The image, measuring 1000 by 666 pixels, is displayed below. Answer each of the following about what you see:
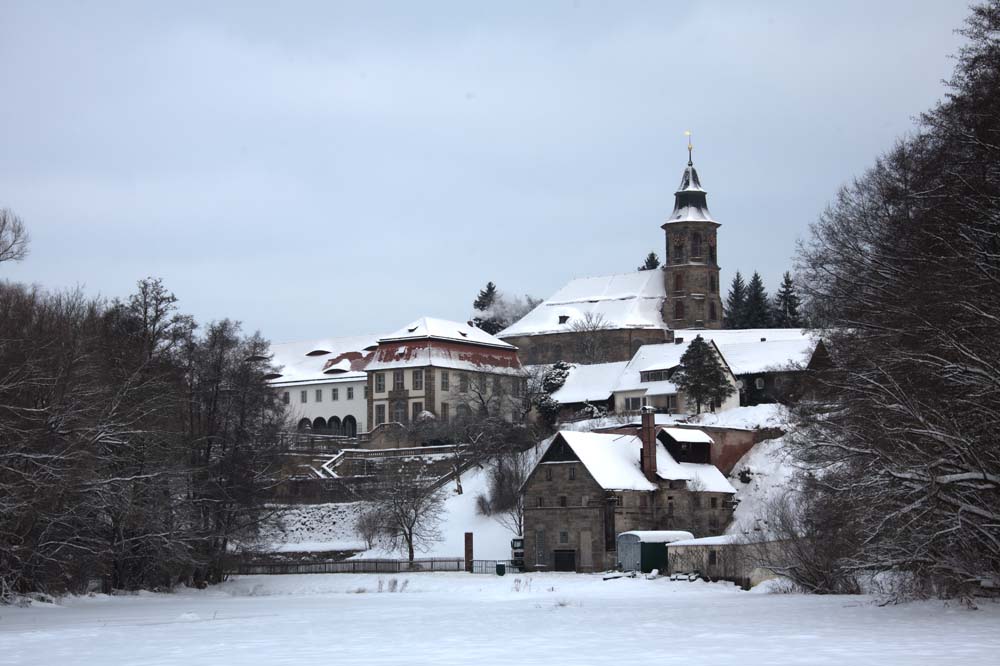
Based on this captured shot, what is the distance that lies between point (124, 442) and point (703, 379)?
151ft

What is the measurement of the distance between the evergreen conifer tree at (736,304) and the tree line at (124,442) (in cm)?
7312

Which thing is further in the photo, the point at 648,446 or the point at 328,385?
the point at 328,385

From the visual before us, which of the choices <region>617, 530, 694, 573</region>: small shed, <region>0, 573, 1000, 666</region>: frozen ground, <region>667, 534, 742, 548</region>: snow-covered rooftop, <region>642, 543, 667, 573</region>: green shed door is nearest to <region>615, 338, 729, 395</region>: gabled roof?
<region>617, 530, 694, 573</region>: small shed

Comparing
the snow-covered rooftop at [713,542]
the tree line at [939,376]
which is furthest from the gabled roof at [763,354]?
the tree line at [939,376]

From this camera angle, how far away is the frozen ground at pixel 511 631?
2191cm

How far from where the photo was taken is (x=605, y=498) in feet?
209

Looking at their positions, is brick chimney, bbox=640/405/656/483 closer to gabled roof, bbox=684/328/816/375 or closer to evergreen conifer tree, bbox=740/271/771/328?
gabled roof, bbox=684/328/816/375

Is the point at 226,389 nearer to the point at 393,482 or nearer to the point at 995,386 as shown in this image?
the point at 393,482

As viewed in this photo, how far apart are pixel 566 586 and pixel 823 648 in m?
30.2

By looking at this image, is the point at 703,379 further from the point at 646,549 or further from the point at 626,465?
the point at 646,549

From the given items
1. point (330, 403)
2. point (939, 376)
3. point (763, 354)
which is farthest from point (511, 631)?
point (330, 403)

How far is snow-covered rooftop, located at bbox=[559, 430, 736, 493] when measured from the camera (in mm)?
64688

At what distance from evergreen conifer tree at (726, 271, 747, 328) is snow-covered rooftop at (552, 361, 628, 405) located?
41615 mm

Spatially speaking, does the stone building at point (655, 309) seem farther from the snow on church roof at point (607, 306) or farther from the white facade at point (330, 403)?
the white facade at point (330, 403)
